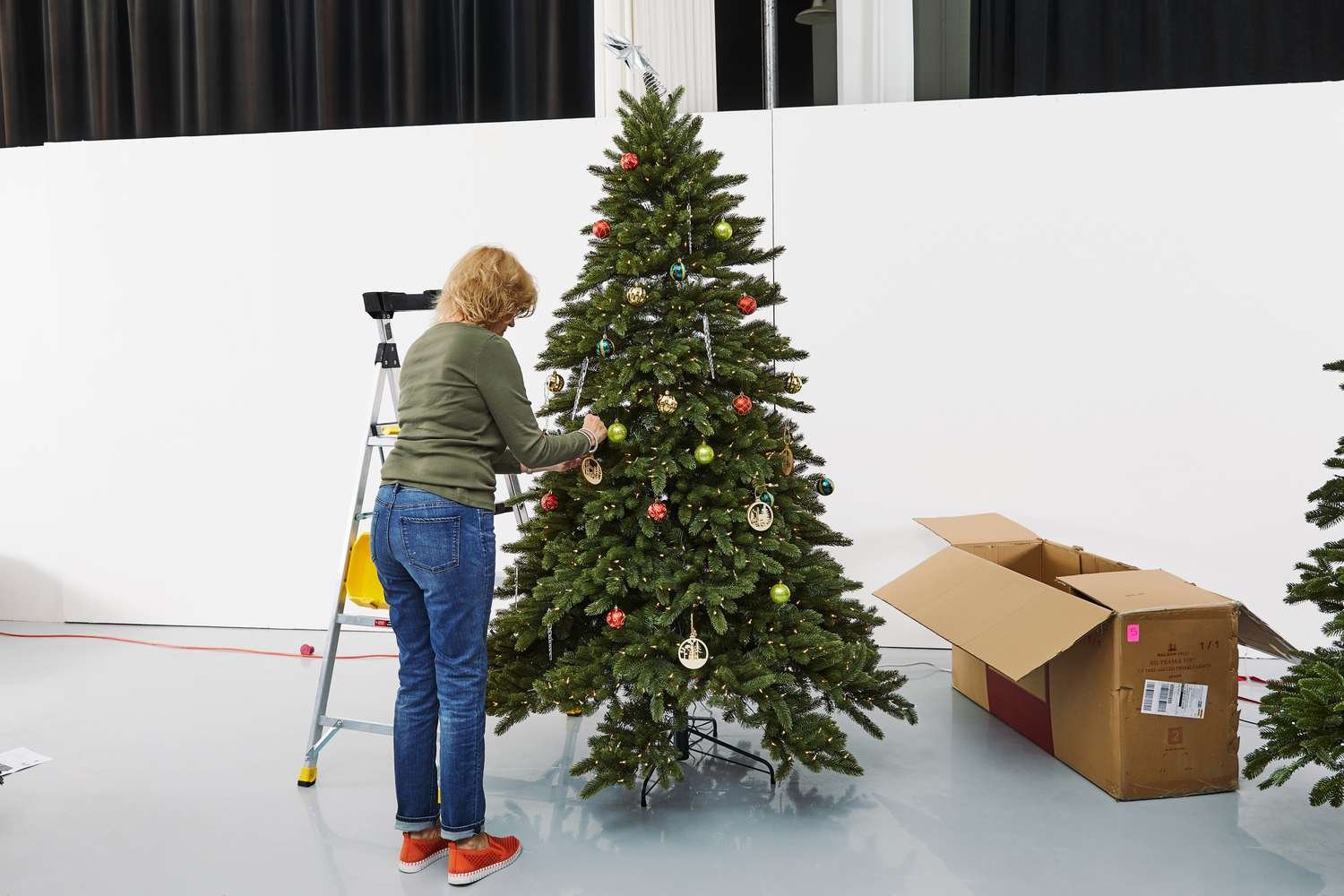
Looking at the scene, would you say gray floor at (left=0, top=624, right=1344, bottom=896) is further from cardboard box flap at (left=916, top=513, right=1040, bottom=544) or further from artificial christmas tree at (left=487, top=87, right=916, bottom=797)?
cardboard box flap at (left=916, top=513, right=1040, bottom=544)

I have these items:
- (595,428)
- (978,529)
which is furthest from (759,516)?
(978,529)

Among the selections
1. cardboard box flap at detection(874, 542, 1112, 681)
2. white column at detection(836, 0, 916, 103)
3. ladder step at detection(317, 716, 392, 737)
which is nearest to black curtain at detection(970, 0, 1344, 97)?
white column at detection(836, 0, 916, 103)

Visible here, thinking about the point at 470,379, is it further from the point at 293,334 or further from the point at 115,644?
the point at 115,644

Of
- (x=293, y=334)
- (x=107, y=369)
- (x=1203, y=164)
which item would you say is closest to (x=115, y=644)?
(x=107, y=369)

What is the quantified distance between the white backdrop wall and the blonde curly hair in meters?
1.89

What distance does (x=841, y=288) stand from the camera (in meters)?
4.01

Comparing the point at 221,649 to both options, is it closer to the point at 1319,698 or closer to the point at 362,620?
the point at 362,620

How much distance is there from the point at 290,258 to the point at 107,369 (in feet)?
3.17

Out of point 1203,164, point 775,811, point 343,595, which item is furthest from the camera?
point 1203,164

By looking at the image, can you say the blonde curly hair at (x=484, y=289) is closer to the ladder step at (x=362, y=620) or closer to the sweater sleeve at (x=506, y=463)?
the sweater sleeve at (x=506, y=463)

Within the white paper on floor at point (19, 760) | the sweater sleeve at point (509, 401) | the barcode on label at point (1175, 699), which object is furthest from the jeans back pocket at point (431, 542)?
the barcode on label at point (1175, 699)

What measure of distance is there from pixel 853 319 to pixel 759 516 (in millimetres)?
1720

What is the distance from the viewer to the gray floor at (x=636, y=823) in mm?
2262

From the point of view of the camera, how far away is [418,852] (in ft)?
7.66
